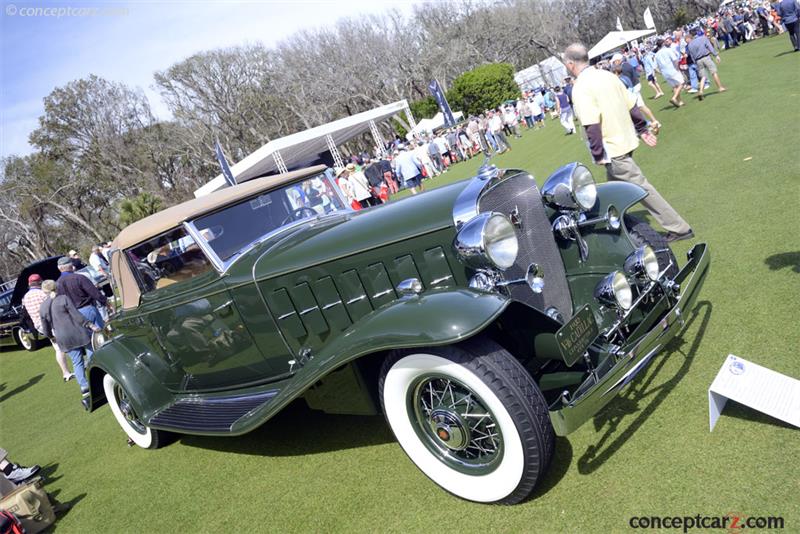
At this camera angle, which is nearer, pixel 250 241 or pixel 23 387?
pixel 250 241

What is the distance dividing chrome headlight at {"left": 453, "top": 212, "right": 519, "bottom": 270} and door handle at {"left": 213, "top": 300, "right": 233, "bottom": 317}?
185 centimetres

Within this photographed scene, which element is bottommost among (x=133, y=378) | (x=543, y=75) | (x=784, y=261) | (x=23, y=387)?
(x=784, y=261)

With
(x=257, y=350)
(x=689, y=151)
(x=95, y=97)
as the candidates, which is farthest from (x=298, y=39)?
Result: (x=257, y=350)

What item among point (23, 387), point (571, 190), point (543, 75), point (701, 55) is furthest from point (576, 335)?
point (543, 75)

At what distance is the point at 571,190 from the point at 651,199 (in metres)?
1.97

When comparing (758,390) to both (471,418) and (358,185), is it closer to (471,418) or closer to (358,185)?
(471,418)

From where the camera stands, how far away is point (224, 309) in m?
4.10

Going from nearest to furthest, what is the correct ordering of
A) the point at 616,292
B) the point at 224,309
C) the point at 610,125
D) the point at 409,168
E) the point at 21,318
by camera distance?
the point at 616,292
the point at 224,309
the point at 610,125
the point at 21,318
the point at 409,168

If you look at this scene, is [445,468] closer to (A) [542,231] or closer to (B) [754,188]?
(A) [542,231]

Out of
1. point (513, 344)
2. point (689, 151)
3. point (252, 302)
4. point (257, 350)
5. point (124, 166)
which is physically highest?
point (124, 166)

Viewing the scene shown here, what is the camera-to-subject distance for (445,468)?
Answer: 9.99 ft

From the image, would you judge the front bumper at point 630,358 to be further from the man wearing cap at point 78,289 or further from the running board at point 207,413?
the man wearing cap at point 78,289

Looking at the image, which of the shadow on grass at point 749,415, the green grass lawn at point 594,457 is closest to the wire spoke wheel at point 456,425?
the green grass lawn at point 594,457

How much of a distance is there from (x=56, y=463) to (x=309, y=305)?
4055 millimetres
